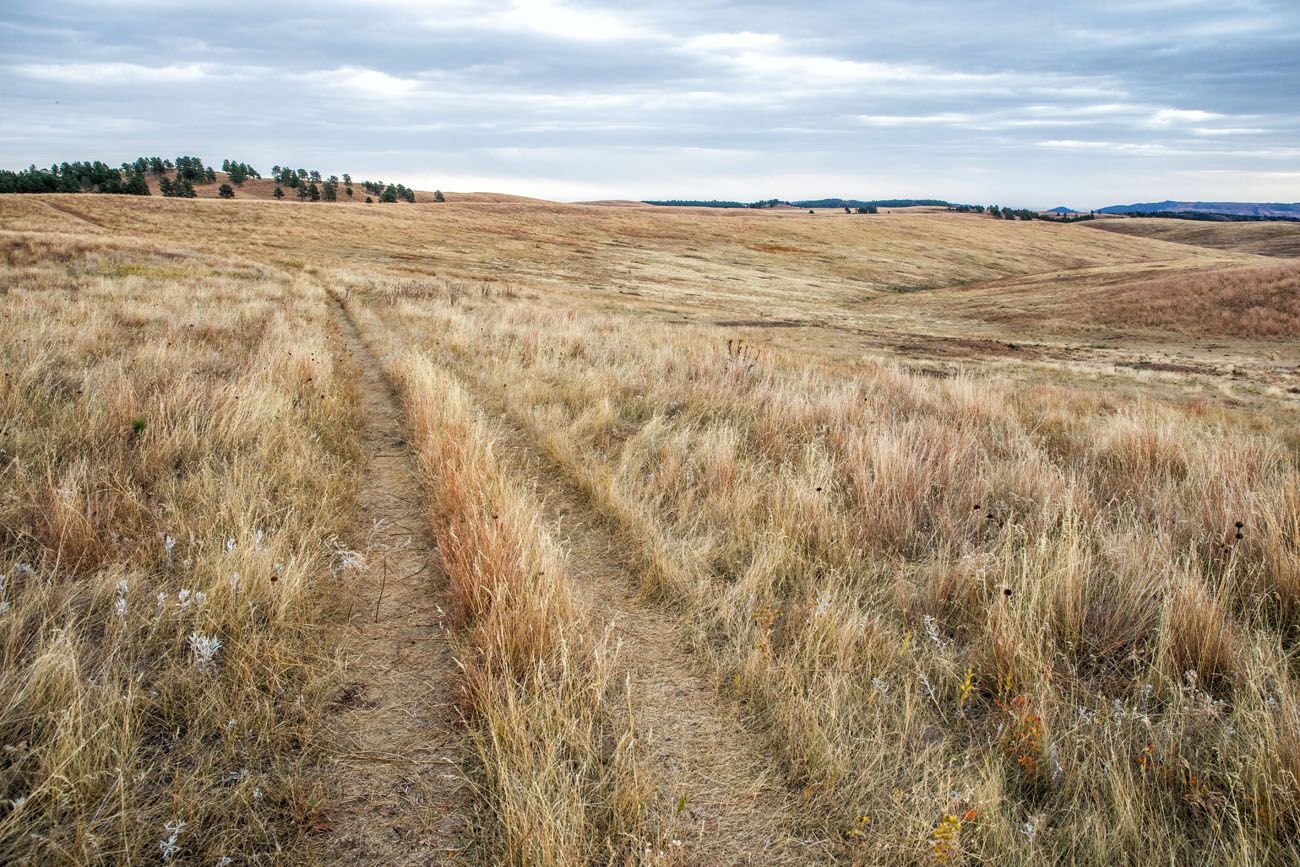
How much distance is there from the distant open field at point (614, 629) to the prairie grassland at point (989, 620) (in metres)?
0.02

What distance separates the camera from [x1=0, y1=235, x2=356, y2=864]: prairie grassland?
190 centimetres

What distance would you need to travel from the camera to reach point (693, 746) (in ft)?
8.09

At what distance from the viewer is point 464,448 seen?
5.07 m

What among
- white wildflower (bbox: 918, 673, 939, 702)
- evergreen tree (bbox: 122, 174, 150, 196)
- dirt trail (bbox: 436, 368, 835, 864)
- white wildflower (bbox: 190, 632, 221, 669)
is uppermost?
evergreen tree (bbox: 122, 174, 150, 196)

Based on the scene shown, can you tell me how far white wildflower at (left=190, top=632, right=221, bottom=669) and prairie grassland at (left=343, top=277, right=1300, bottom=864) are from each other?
2103 millimetres

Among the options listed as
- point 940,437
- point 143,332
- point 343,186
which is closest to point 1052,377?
point 940,437

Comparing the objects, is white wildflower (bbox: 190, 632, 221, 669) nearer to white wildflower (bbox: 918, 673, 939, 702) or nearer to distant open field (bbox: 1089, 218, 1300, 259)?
white wildflower (bbox: 918, 673, 939, 702)

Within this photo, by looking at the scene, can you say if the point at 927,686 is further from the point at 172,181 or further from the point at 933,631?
the point at 172,181

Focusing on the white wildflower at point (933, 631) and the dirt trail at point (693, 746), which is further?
the white wildflower at point (933, 631)

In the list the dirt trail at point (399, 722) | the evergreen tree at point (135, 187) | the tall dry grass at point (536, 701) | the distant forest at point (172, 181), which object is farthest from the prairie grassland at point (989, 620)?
the evergreen tree at point (135, 187)

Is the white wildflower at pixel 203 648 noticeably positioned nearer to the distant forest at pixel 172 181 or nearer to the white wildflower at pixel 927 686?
the white wildflower at pixel 927 686

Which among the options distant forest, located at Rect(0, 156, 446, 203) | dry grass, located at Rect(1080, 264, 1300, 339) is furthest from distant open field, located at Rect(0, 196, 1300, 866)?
distant forest, located at Rect(0, 156, 446, 203)

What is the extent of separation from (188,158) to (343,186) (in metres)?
37.0

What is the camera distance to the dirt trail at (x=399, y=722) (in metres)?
2.01
